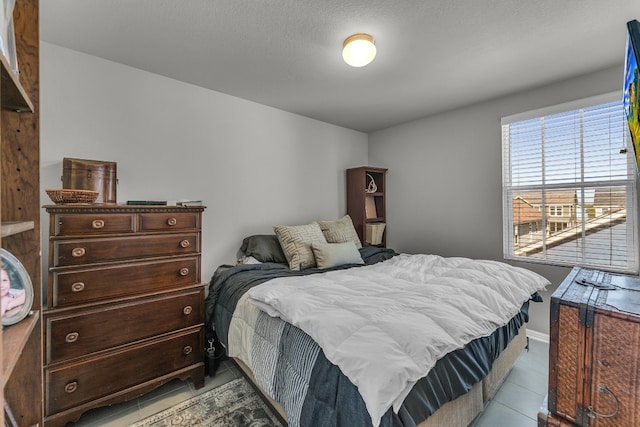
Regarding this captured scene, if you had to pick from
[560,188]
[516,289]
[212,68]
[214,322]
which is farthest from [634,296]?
[212,68]

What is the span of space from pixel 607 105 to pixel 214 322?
360cm

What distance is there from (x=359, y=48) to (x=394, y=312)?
161 centimetres


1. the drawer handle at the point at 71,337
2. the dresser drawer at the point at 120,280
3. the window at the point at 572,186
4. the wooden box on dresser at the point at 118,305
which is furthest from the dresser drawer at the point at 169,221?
the window at the point at 572,186

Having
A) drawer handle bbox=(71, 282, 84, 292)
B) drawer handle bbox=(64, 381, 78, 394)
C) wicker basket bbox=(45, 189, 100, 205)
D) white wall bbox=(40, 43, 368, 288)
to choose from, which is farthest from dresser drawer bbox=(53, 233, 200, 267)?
drawer handle bbox=(64, 381, 78, 394)

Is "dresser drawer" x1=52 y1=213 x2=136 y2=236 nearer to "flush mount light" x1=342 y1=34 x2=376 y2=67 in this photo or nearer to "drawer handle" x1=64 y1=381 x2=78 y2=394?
"drawer handle" x1=64 y1=381 x2=78 y2=394

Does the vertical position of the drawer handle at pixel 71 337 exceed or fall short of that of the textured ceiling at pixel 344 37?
it falls short

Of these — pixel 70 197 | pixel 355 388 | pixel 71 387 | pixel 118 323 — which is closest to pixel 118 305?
pixel 118 323

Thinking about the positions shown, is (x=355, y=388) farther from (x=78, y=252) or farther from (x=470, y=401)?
(x=78, y=252)

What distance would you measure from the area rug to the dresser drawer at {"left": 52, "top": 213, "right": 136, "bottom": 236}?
3.79 feet

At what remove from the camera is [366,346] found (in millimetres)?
1067

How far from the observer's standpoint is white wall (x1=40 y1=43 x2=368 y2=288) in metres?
2.01

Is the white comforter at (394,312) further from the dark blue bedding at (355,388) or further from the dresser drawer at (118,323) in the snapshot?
the dresser drawer at (118,323)

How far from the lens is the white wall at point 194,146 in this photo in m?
2.01

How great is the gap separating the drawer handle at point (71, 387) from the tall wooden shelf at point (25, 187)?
0.88 metres
